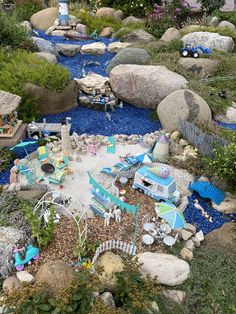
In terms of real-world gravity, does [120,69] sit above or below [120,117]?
above

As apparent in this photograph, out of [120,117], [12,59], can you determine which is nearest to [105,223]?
[120,117]

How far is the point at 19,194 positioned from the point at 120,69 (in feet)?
21.8

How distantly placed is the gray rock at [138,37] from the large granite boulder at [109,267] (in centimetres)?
1375

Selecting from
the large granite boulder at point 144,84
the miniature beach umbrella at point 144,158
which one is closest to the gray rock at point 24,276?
the miniature beach umbrella at point 144,158

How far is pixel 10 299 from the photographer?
232 inches

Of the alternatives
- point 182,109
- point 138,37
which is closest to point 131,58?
point 182,109

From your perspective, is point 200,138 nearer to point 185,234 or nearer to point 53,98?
point 185,234

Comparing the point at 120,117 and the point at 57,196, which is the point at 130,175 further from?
the point at 120,117

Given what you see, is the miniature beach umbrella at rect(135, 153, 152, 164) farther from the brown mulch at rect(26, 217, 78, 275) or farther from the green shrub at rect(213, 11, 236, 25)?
the green shrub at rect(213, 11, 236, 25)

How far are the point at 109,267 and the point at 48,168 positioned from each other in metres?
3.57

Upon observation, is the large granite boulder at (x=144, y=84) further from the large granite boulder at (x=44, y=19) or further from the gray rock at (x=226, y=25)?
the large granite boulder at (x=44, y=19)

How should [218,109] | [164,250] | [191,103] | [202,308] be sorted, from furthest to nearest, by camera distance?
[218,109] < [191,103] < [164,250] < [202,308]

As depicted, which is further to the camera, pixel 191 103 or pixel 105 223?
pixel 191 103

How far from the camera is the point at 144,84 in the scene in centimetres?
1280
